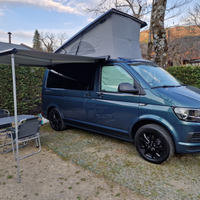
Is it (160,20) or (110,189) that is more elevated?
(160,20)

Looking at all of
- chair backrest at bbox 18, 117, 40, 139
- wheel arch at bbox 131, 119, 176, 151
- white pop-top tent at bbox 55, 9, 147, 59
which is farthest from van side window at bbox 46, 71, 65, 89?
wheel arch at bbox 131, 119, 176, 151

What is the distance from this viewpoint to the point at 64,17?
36.9 ft

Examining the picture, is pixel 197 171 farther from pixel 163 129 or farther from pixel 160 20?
pixel 160 20

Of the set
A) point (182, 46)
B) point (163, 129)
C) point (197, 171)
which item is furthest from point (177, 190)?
point (182, 46)

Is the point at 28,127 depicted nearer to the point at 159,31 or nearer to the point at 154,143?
the point at 154,143

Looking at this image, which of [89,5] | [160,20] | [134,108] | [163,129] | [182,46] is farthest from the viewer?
[182,46]

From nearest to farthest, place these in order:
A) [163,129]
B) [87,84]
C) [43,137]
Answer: [163,129]
[87,84]
[43,137]

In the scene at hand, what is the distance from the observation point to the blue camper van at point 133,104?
285 centimetres

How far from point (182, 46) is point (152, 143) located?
3036 cm

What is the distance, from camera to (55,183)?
2689 millimetres

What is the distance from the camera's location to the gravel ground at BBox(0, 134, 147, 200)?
2.41m

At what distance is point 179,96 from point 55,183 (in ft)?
8.11

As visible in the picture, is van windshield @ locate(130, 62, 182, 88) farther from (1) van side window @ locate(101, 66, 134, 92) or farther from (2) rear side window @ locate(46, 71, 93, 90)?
(2) rear side window @ locate(46, 71, 93, 90)

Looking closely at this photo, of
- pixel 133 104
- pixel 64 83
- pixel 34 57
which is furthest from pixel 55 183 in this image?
pixel 64 83
